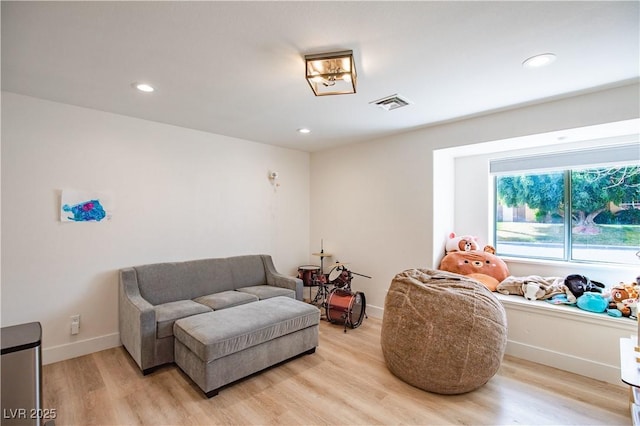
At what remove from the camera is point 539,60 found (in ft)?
6.66

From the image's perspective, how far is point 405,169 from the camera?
3805mm

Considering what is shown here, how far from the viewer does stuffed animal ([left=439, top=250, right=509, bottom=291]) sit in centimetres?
340

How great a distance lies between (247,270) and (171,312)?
1271mm

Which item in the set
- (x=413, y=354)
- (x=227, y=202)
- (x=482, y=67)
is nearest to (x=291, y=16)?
(x=482, y=67)

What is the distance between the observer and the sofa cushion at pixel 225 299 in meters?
3.06

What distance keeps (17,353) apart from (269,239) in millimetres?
3277

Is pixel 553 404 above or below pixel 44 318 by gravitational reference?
below

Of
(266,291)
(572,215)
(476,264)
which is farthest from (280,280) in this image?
(572,215)

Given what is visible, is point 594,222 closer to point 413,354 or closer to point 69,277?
point 413,354

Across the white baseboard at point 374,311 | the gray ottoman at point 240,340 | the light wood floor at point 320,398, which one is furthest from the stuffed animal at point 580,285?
the gray ottoman at point 240,340

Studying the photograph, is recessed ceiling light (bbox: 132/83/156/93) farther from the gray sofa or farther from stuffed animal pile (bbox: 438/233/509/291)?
stuffed animal pile (bbox: 438/233/509/291)

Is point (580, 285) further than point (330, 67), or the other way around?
point (580, 285)

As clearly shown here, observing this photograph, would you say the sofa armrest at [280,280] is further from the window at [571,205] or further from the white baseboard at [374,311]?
the window at [571,205]

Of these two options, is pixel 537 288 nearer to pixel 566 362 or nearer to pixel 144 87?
pixel 566 362
